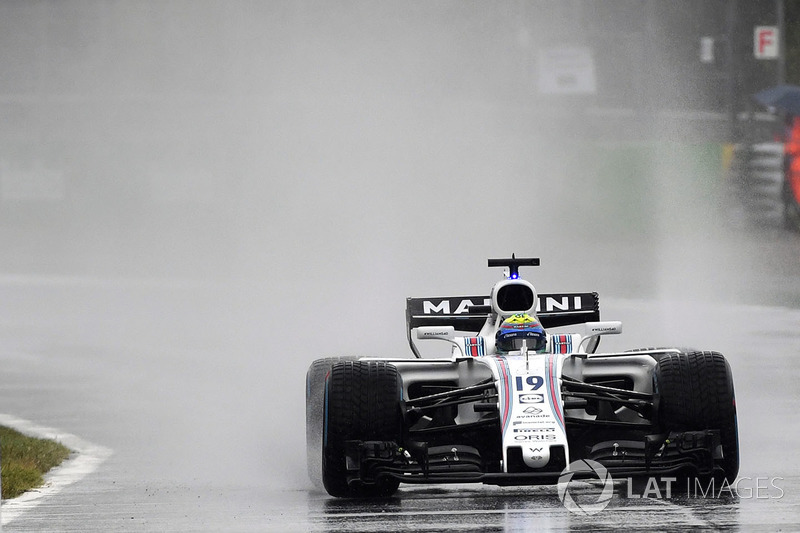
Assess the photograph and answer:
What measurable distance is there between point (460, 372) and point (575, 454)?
118cm

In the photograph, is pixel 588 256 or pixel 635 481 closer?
pixel 635 481

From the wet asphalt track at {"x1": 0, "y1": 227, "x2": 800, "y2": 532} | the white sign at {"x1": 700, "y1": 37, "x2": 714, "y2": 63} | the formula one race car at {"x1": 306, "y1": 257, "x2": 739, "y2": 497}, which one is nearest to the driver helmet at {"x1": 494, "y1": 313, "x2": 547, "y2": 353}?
the formula one race car at {"x1": 306, "y1": 257, "x2": 739, "y2": 497}

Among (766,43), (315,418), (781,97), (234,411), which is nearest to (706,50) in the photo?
(766,43)

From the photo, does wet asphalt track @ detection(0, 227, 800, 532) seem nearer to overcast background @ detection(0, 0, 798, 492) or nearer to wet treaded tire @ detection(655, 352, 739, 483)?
wet treaded tire @ detection(655, 352, 739, 483)

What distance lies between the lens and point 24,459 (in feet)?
41.7

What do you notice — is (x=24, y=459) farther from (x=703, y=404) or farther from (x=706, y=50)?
Answer: (x=706, y=50)

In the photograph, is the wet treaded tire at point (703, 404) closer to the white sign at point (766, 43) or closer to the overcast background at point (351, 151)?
the overcast background at point (351, 151)

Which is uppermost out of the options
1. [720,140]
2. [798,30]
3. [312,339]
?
[798,30]

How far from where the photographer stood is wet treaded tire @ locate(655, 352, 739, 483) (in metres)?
9.77

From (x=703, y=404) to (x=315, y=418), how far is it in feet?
9.05

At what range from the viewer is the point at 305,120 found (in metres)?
42.0

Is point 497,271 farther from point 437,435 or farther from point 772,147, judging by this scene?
point 437,435

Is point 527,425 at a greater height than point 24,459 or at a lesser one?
greater

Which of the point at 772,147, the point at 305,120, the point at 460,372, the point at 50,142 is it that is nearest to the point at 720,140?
the point at 772,147
